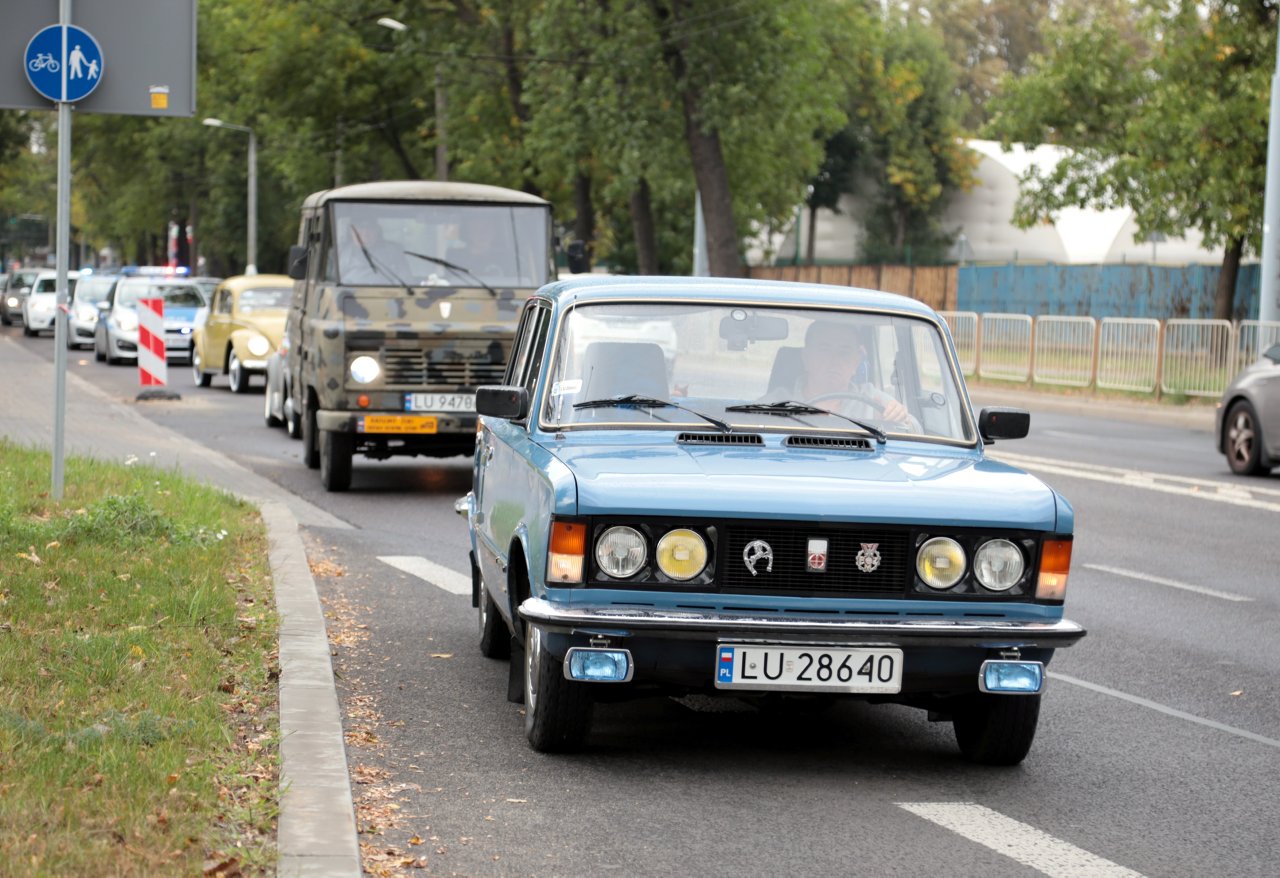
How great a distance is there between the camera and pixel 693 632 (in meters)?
6.34

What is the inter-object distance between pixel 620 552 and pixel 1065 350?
28279mm

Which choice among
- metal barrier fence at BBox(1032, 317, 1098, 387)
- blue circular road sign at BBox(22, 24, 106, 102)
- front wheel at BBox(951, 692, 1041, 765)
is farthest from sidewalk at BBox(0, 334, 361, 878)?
metal barrier fence at BBox(1032, 317, 1098, 387)

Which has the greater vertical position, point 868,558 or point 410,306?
point 410,306

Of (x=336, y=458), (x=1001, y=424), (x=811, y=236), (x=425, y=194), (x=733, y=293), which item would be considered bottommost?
(x=336, y=458)

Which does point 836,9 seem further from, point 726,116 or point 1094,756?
point 1094,756

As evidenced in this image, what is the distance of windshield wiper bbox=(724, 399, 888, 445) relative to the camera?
295 inches

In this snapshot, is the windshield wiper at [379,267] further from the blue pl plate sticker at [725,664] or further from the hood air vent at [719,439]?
the blue pl plate sticker at [725,664]

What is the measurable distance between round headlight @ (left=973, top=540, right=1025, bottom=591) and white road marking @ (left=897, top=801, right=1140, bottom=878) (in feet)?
2.25

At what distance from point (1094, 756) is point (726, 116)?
36.5 metres

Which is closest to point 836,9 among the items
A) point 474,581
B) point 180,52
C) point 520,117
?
point 520,117

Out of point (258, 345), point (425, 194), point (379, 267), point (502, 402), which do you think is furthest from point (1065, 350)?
point (502, 402)

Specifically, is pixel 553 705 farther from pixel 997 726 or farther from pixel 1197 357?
pixel 1197 357

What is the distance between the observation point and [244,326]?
1205 inches

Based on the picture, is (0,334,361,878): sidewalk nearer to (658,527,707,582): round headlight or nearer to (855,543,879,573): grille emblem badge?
(658,527,707,582): round headlight
